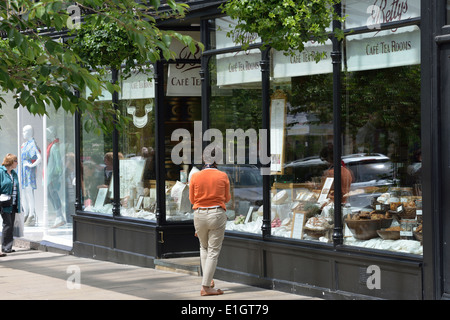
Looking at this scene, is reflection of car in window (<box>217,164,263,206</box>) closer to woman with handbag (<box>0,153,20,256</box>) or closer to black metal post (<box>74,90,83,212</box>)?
black metal post (<box>74,90,83,212</box>)

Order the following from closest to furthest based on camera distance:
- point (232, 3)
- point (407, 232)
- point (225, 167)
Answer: point (232, 3) < point (407, 232) < point (225, 167)

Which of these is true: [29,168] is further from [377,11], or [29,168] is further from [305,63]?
[377,11]

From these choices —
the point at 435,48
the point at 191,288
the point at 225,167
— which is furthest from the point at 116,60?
the point at 435,48

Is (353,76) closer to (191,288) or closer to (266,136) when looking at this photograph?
(266,136)

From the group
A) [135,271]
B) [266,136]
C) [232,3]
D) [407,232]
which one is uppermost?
[232,3]

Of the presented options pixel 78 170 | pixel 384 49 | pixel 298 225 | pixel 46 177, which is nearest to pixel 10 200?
pixel 46 177

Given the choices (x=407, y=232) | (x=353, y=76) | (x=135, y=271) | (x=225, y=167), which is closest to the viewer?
(x=407, y=232)

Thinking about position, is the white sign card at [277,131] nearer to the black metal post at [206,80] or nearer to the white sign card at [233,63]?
the white sign card at [233,63]

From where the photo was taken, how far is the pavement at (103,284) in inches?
371

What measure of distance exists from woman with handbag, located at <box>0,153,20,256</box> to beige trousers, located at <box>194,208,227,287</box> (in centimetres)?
647

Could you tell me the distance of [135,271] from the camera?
11.8m

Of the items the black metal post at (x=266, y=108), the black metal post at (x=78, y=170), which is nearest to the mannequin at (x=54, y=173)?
the black metal post at (x=78, y=170)

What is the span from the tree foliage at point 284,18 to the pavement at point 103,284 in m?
3.28
